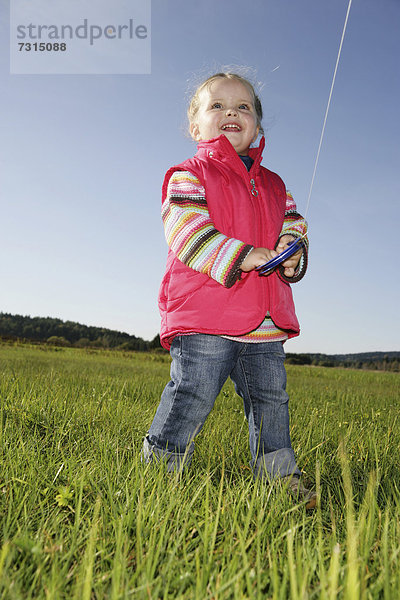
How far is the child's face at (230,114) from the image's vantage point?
272 centimetres

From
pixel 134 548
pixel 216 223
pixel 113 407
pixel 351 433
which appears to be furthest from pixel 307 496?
pixel 113 407

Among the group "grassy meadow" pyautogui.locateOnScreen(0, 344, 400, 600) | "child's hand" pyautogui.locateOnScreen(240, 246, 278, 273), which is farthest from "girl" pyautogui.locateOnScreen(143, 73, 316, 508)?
"grassy meadow" pyautogui.locateOnScreen(0, 344, 400, 600)

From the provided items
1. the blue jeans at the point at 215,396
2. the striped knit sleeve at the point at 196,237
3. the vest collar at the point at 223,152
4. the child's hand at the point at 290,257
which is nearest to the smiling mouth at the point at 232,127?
the vest collar at the point at 223,152

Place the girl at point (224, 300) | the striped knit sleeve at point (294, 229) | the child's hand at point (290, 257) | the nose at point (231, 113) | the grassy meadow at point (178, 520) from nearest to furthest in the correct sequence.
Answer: the grassy meadow at point (178, 520), the girl at point (224, 300), the child's hand at point (290, 257), the striped knit sleeve at point (294, 229), the nose at point (231, 113)

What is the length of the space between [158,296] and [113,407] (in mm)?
1257

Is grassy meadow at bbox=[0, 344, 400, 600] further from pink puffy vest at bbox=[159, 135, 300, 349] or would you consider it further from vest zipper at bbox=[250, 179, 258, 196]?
vest zipper at bbox=[250, 179, 258, 196]

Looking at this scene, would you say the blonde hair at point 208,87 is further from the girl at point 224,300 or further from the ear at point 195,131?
the girl at point 224,300

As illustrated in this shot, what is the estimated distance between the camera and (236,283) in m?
2.38

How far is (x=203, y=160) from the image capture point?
2582 mm

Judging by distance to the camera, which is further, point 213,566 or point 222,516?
point 222,516

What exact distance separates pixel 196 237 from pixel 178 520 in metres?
1.27

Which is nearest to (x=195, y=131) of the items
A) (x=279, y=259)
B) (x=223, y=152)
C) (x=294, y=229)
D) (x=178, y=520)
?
(x=223, y=152)

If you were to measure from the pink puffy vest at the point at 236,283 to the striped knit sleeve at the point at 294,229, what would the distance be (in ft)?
0.21

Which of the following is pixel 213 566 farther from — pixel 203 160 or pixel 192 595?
pixel 203 160
